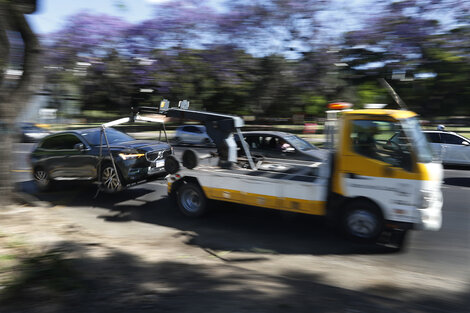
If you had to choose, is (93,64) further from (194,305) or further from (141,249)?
(194,305)

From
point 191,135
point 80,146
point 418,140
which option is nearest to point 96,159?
point 80,146

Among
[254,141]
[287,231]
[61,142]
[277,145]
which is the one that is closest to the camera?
[287,231]

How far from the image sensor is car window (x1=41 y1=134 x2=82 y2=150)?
933cm

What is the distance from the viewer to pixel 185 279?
165 inches

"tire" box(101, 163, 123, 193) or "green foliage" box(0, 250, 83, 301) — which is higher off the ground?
"tire" box(101, 163, 123, 193)

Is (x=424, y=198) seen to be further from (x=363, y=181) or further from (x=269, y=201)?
(x=269, y=201)

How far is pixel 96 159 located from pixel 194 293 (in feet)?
19.2

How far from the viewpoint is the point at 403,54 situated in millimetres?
16188

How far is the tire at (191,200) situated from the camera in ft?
23.5

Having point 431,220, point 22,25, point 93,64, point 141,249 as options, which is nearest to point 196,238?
point 141,249

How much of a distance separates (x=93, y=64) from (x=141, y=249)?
1708 centimetres

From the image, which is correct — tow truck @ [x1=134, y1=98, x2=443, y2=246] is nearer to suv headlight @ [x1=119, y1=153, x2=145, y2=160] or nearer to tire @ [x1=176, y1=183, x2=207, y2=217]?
tire @ [x1=176, y1=183, x2=207, y2=217]

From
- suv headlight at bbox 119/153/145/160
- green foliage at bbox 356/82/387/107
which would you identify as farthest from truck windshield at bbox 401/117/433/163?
green foliage at bbox 356/82/387/107

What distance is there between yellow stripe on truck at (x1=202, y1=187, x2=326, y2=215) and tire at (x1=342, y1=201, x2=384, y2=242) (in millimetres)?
396
